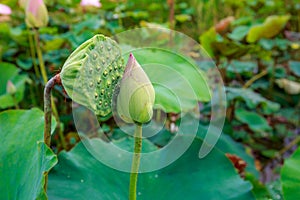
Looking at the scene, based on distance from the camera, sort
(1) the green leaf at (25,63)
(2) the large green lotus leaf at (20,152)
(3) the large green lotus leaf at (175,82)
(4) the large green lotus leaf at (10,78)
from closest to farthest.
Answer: (2) the large green lotus leaf at (20,152), (3) the large green lotus leaf at (175,82), (4) the large green lotus leaf at (10,78), (1) the green leaf at (25,63)

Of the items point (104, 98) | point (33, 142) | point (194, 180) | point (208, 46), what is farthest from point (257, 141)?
point (104, 98)

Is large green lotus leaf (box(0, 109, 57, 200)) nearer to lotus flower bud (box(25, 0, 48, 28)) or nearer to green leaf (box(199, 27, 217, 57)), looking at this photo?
lotus flower bud (box(25, 0, 48, 28))

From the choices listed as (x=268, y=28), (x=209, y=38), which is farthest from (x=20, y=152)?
(x=268, y=28)

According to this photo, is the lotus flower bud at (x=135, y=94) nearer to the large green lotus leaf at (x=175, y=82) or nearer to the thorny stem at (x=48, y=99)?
the thorny stem at (x=48, y=99)

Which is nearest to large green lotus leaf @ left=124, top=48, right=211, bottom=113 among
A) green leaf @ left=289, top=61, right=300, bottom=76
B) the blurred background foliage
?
the blurred background foliage

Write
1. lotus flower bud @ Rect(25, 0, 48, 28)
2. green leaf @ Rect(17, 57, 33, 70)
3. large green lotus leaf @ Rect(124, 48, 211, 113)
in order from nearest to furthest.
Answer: large green lotus leaf @ Rect(124, 48, 211, 113), lotus flower bud @ Rect(25, 0, 48, 28), green leaf @ Rect(17, 57, 33, 70)

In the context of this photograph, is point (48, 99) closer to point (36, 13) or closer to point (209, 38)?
point (36, 13)

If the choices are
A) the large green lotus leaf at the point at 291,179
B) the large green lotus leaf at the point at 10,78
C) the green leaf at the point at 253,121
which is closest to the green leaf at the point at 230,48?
the green leaf at the point at 253,121
